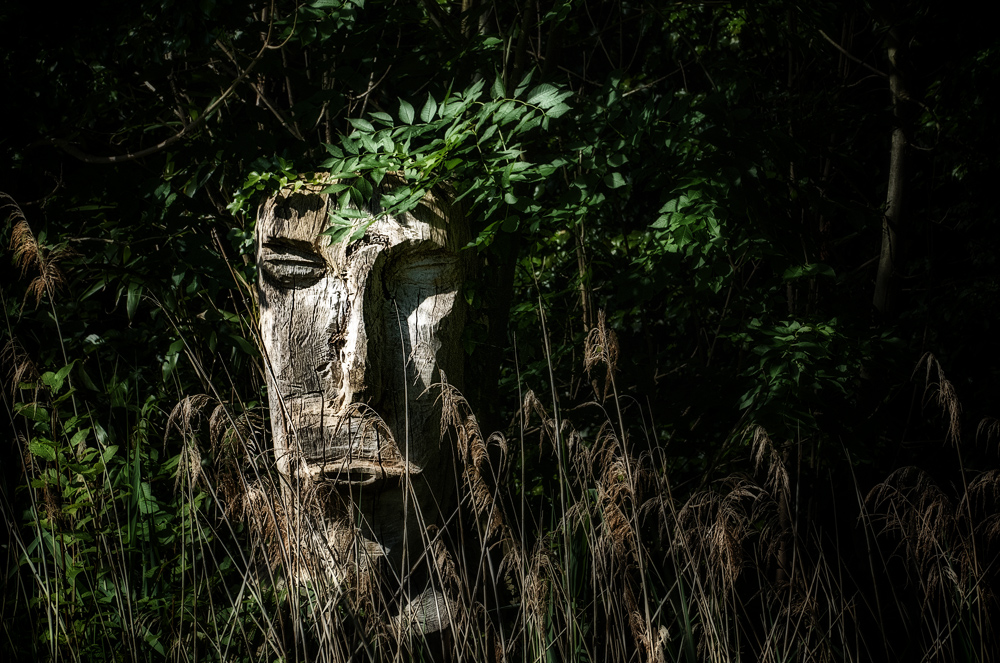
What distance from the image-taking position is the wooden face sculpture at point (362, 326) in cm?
188

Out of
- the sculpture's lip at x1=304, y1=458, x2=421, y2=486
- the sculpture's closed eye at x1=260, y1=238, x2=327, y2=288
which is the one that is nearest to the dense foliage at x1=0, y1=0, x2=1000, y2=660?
the sculpture's closed eye at x1=260, y1=238, x2=327, y2=288

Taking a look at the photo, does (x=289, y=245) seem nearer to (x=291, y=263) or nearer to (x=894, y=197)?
(x=291, y=263)

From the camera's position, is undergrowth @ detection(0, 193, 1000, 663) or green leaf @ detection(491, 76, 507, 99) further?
green leaf @ detection(491, 76, 507, 99)

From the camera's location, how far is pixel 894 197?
8.93 feet

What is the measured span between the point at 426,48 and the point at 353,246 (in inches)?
35.1

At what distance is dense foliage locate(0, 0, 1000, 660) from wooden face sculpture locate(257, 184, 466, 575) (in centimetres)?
10

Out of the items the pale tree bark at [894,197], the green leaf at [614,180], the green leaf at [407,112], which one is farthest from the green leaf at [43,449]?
the pale tree bark at [894,197]

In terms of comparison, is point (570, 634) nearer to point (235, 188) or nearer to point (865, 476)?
point (235, 188)

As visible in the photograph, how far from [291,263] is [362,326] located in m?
0.23

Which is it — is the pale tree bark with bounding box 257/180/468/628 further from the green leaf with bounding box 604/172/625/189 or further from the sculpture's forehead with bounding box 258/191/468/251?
the green leaf with bounding box 604/172/625/189

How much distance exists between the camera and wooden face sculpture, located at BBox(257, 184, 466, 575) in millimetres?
1881

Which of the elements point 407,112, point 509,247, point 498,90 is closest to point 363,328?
point 509,247

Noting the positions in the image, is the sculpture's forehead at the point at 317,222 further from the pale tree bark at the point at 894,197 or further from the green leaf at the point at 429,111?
the pale tree bark at the point at 894,197

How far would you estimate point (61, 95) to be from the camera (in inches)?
89.4
